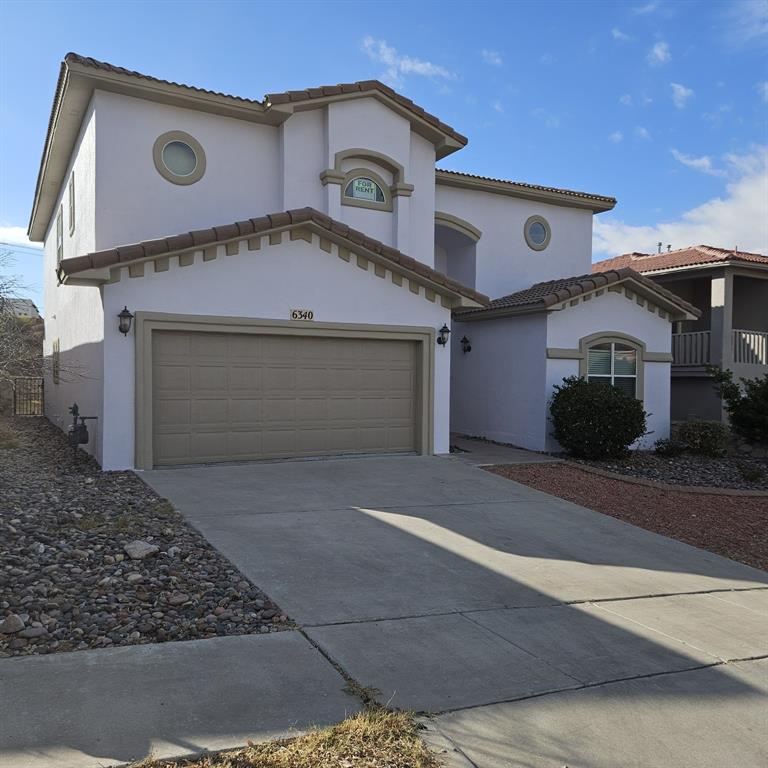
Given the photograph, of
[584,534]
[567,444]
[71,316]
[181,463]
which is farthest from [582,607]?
[71,316]

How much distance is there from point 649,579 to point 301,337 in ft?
24.7

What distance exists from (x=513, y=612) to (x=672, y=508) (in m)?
5.88

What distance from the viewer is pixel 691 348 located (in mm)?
21625

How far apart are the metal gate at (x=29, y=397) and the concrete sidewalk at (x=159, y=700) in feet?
73.6

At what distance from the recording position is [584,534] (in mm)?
9062

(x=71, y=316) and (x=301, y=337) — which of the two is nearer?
(x=301, y=337)

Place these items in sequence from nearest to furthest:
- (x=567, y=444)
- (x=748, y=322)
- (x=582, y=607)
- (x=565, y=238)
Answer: (x=582, y=607) → (x=567, y=444) → (x=565, y=238) → (x=748, y=322)

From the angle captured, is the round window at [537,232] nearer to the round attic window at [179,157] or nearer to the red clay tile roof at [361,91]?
the red clay tile roof at [361,91]

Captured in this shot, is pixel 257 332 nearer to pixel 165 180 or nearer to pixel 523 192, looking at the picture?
pixel 165 180

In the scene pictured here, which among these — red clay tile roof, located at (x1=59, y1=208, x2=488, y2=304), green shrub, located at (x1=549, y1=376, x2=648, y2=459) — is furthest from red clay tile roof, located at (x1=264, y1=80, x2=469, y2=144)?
green shrub, located at (x1=549, y1=376, x2=648, y2=459)

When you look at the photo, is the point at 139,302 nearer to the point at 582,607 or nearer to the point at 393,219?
the point at 393,219

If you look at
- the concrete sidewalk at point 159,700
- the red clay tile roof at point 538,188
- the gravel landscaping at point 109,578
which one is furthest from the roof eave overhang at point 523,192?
the concrete sidewalk at point 159,700

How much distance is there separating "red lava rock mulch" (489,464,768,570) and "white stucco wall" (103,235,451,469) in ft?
7.89

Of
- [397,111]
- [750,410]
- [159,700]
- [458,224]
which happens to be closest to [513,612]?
[159,700]
